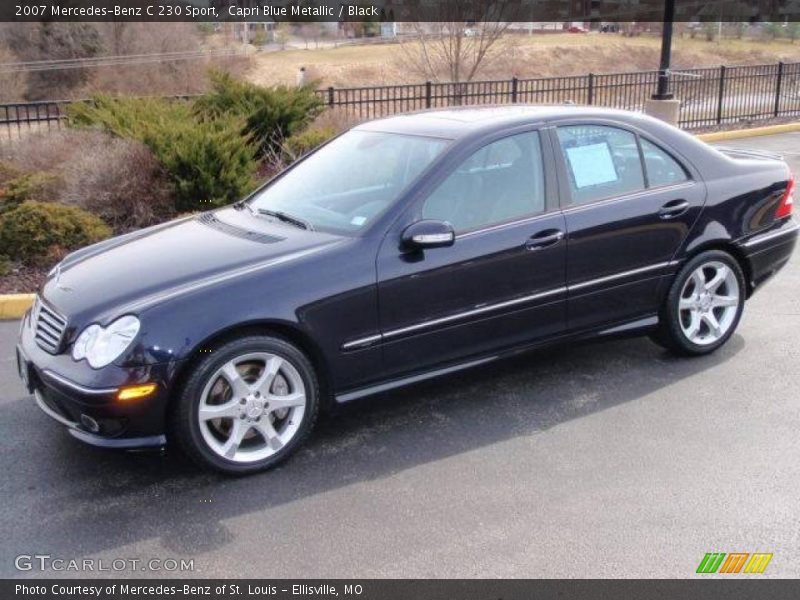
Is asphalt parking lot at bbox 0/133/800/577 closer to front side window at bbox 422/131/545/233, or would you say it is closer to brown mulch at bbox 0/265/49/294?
front side window at bbox 422/131/545/233

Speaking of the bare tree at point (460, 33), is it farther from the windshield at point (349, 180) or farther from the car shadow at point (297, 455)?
the car shadow at point (297, 455)

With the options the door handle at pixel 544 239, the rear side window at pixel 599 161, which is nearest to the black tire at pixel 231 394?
the door handle at pixel 544 239

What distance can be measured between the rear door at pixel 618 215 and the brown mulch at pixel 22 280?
4517 millimetres

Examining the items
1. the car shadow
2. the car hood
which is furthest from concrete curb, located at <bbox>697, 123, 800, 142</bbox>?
the car hood

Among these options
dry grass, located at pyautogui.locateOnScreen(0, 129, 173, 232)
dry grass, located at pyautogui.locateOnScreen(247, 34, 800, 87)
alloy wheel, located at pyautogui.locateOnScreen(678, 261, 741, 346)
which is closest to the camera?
alloy wheel, located at pyautogui.locateOnScreen(678, 261, 741, 346)

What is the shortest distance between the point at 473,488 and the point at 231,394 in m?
1.20

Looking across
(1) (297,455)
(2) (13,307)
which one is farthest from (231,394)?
(2) (13,307)

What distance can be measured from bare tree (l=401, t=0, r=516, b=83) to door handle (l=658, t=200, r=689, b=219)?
13618 mm

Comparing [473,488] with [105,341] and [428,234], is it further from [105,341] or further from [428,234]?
[105,341]

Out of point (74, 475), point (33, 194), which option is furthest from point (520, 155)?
point (33, 194)

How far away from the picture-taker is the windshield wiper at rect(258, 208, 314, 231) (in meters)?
4.80

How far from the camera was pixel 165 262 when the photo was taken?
4488 millimetres

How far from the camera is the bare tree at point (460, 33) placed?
1816 centimetres

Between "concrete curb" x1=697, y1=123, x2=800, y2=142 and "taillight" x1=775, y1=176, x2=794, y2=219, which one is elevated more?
"taillight" x1=775, y1=176, x2=794, y2=219
